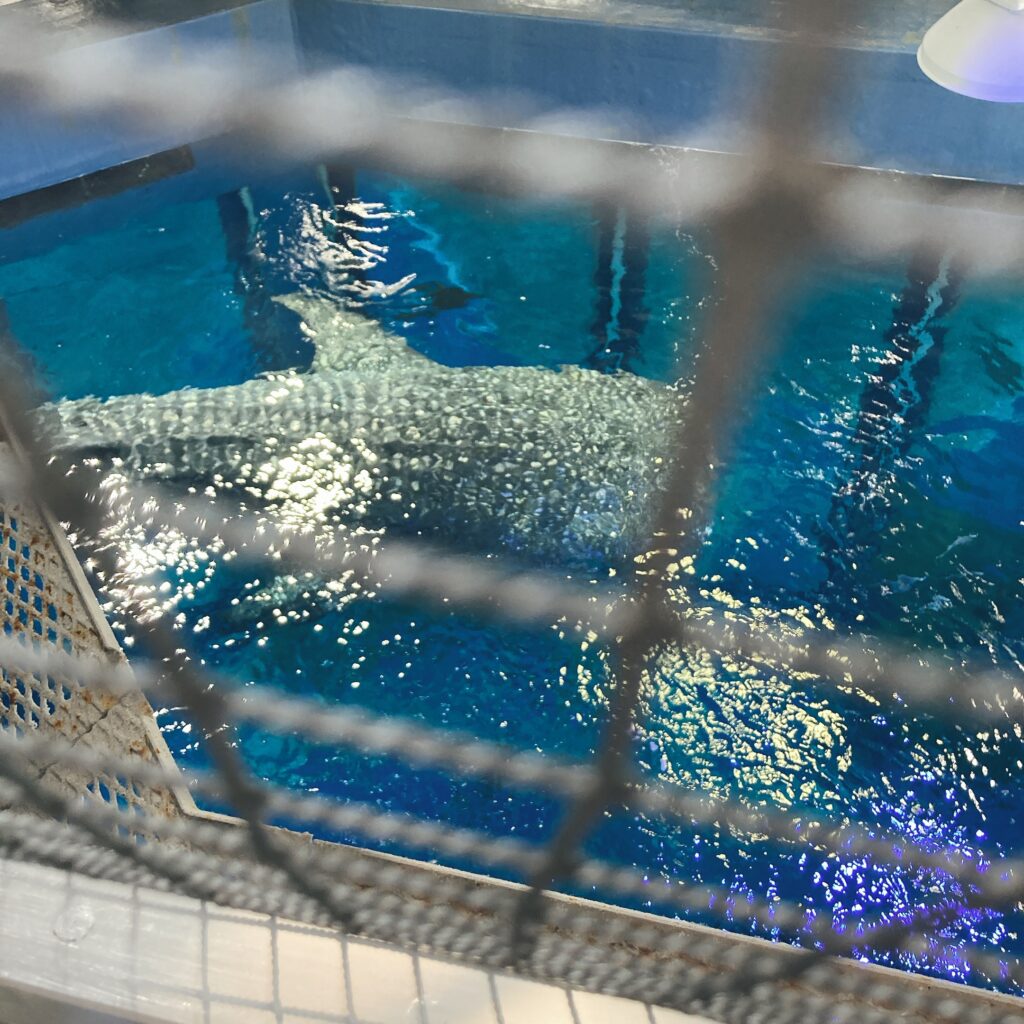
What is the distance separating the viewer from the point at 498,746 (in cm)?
124

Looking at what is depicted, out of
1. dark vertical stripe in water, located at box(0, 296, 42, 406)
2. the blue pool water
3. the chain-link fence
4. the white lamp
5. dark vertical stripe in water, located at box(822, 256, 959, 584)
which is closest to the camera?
the chain-link fence

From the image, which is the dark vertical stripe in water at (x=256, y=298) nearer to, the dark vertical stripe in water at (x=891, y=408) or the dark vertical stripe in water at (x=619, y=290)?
the dark vertical stripe in water at (x=619, y=290)

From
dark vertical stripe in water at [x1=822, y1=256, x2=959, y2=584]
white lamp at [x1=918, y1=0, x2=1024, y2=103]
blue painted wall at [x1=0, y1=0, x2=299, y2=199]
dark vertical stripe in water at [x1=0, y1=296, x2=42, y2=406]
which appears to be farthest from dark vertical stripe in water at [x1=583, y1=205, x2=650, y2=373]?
white lamp at [x1=918, y1=0, x2=1024, y2=103]

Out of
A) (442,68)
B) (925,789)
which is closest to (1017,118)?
(442,68)

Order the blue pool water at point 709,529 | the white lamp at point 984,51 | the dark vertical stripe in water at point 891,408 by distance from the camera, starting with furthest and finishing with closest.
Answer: the dark vertical stripe in water at point 891,408, the blue pool water at point 709,529, the white lamp at point 984,51

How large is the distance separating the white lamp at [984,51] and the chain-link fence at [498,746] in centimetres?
35

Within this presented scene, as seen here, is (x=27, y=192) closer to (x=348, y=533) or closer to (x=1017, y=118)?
(x=348, y=533)

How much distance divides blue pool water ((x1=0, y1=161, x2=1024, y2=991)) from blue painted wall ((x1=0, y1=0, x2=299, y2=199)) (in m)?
0.30

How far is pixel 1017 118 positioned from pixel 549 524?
2733 mm

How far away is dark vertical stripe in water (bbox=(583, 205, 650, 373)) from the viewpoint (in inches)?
171

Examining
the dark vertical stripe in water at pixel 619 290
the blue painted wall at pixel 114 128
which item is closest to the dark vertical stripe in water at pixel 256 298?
the blue painted wall at pixel 114 128

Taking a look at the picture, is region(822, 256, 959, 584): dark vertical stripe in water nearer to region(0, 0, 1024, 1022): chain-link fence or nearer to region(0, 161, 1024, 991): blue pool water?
region(0, 161, 1024, 991): blue pool water

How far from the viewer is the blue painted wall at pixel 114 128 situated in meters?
4.40

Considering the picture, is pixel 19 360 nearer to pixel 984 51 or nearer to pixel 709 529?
pixel 709 529
